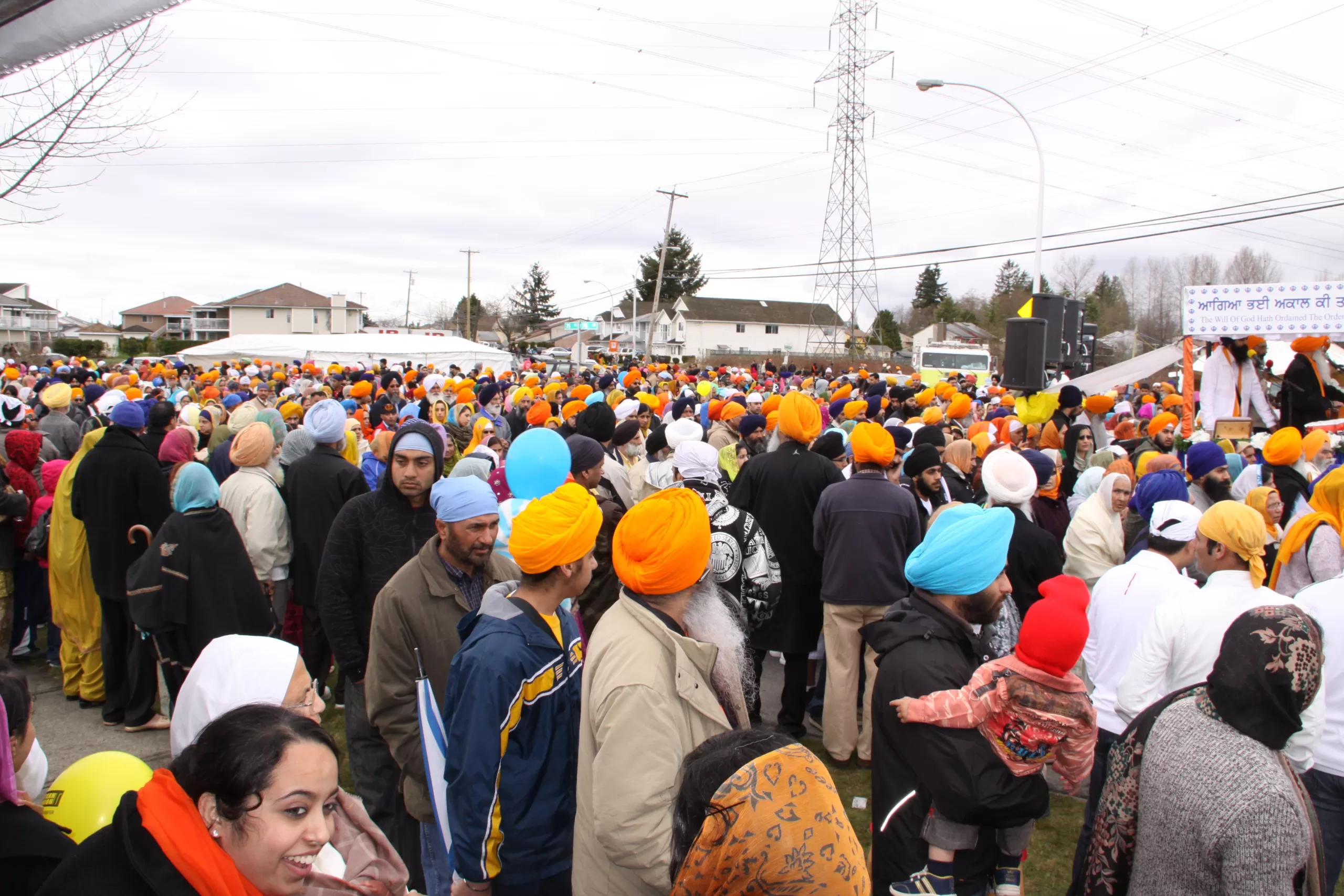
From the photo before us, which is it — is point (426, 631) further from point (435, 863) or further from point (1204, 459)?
point (1204, 459)

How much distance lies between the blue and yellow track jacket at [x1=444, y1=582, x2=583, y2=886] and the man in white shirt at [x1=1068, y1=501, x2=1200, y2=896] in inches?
92.0

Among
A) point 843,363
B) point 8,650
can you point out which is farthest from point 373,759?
point 843,363

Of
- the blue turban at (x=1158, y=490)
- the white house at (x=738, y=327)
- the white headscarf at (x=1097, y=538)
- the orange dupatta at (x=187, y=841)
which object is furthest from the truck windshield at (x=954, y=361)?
the white house at (x=738, y=327)

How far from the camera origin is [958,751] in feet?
7.97

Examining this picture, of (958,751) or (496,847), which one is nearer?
(958,751)

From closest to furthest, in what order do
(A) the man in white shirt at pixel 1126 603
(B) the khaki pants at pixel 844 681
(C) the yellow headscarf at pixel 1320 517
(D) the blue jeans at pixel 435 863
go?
(D) the blue jeans at pixel 435 863 → (A) the man in white shirt at pixel 1126 603 → (C) the yellow headscarf at pixel 1320 517 → (B) the khaki pants at pixel 844 681

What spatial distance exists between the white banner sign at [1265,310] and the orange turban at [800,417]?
25.7ft

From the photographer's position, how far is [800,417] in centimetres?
574

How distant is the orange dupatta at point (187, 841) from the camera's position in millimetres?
1589

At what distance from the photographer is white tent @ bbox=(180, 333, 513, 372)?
33188 millimetres

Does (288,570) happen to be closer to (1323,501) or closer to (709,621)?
(709,621)

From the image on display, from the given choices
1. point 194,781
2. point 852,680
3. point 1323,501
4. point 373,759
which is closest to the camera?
point 194,781

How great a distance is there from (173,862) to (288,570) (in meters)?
4.54

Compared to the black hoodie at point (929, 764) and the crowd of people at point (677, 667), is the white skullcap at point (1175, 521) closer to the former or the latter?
the crowd of people at point (677, 667)
